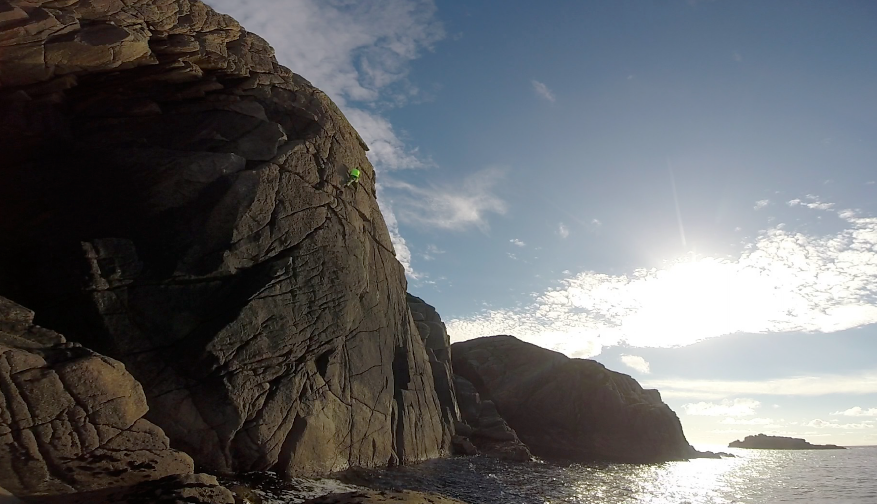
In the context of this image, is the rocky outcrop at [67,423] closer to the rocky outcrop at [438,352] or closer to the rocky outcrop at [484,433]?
the rocky outcrop at [438,352]

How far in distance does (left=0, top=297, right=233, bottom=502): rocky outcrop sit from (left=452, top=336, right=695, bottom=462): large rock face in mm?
44239

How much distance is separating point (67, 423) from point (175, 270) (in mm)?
10262

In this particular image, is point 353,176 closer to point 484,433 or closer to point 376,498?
point 376,498

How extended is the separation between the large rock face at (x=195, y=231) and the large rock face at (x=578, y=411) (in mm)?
29308

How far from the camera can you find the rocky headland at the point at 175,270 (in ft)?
53.1

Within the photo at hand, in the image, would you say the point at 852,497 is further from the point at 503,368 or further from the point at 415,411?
the point at 503,368

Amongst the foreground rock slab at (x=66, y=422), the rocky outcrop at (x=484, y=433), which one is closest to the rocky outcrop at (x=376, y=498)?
the foreground rock slab at (x=66, y=422)

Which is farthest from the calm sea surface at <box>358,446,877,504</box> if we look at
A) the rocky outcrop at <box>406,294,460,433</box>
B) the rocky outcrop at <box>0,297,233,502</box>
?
the rocky outcrop at <box>0,297,233,502</box>

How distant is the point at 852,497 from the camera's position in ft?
120

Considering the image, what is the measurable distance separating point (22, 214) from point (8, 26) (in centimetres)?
898

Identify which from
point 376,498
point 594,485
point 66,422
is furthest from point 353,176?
point 594,485

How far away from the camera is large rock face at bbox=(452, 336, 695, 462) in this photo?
190 feet

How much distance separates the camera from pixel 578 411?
59.7m

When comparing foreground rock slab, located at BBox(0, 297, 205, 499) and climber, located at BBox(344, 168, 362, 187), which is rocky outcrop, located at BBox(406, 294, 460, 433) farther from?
foreground rock slab, located at BBox(0, 297, 205, 499)
